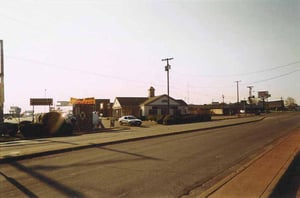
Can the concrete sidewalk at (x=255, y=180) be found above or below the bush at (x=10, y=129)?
below

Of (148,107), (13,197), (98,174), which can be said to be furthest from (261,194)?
(148,107)

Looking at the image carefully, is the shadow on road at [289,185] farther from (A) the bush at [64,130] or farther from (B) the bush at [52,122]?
(B) the bush at [52,122]

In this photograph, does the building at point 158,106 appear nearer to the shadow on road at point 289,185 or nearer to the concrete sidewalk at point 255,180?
the concrete sidewalk at point 255,180

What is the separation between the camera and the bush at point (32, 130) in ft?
110

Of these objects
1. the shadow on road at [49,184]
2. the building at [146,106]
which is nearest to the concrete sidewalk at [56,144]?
the shadow on road at [49,184]

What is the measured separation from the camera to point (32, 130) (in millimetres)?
33781

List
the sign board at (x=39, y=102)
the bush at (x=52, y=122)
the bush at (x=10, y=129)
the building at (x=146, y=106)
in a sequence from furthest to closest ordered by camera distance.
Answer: the building at (x=146, y=106) < the sign board at (x=39, y=102) < the bush at (x=52, y=122) < the bush at (x=10, y=129)

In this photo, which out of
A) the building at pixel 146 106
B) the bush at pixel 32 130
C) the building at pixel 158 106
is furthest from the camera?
the building at pixel 146 106

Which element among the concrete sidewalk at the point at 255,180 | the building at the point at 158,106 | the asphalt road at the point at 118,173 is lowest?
the asphalt road at the point at 118,173

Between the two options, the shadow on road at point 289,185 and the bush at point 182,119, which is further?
the bush at point 182,119

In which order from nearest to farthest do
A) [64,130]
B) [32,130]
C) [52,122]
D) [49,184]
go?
1. [49,184]
2. [32,130]
3. [52,122]
4. [64,130]

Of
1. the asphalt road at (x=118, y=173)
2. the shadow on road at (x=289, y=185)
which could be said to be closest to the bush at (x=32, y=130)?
the asphalt road at (x=118, y=173)

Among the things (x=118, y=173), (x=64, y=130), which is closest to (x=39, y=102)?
(x=64, y=130)

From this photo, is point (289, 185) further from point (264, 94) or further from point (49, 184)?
point (264, 94)
